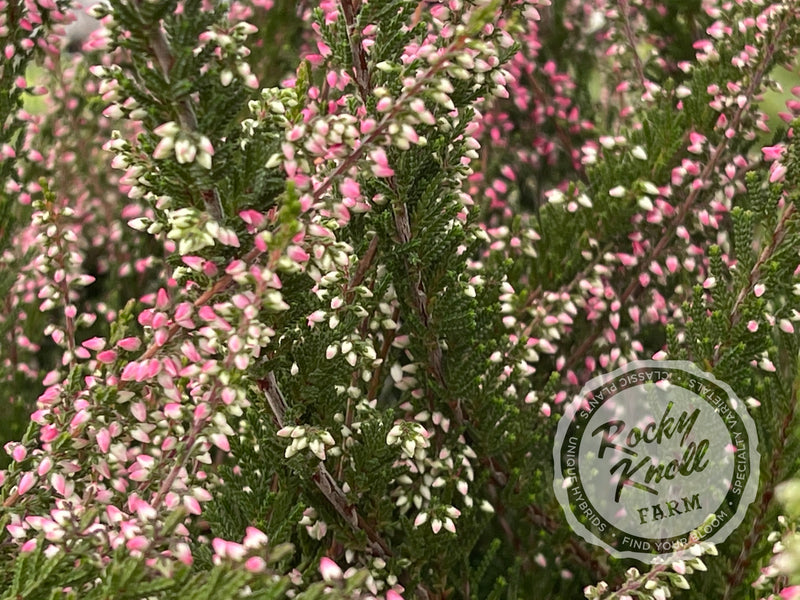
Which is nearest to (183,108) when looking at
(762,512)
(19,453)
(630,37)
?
(19,453)

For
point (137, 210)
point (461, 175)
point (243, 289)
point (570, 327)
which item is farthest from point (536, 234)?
point (137, 210)

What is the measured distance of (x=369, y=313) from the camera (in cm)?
131

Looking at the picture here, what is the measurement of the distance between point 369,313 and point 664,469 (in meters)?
0.69

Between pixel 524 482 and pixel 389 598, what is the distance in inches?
17.6

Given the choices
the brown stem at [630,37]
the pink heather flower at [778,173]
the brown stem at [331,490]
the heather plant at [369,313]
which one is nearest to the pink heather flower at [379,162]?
the heather plant at [369,313]

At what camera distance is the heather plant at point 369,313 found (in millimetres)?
908

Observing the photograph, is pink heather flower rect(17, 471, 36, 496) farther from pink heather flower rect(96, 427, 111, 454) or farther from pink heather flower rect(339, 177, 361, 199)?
pink heather flower rect(339, 177, 361, 199)

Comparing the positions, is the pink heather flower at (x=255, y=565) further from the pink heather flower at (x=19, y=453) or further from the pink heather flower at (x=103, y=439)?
the pink heather flower at (x=19, y=453)

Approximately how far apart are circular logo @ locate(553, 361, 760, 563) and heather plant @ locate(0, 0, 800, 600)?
0.05 metres

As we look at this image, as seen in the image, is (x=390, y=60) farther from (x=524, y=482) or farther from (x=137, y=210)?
(x=137, y=210)

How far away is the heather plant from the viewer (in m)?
0.91

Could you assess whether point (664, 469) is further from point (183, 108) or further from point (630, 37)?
point (630, 37)

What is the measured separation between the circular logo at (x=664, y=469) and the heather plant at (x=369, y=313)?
0.05 meters

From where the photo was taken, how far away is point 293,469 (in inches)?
48.2
